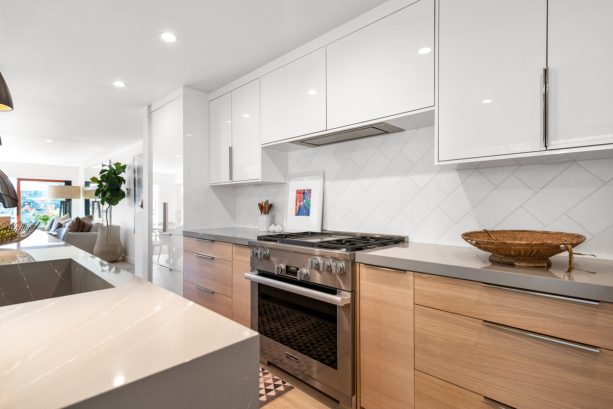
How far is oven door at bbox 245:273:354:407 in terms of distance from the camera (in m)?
1.67

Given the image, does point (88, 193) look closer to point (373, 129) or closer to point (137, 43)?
point (137, 43)

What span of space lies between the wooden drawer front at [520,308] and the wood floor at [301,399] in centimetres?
90

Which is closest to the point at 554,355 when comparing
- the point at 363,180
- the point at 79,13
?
the point at 363,180

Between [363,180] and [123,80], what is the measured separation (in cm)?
249

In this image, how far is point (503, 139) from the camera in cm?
142

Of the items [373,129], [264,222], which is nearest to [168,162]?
[264,222]

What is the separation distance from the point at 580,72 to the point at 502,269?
0.83 metres

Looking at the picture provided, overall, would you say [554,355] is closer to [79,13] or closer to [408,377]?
[408,377]

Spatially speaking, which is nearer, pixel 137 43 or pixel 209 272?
pixel 137 43

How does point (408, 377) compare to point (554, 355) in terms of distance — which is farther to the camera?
point (408, 377)

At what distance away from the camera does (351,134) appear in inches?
85.9

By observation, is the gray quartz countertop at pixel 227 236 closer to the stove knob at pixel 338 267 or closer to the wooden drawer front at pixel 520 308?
the stove knob at pixel 338 267

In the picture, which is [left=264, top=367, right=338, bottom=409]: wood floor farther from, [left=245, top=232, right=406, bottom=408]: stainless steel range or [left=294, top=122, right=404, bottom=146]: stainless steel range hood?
[left=294, top=122, right=404, bottom=146]: stainless steel range hood

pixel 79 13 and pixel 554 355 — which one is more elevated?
pixel 79 13
